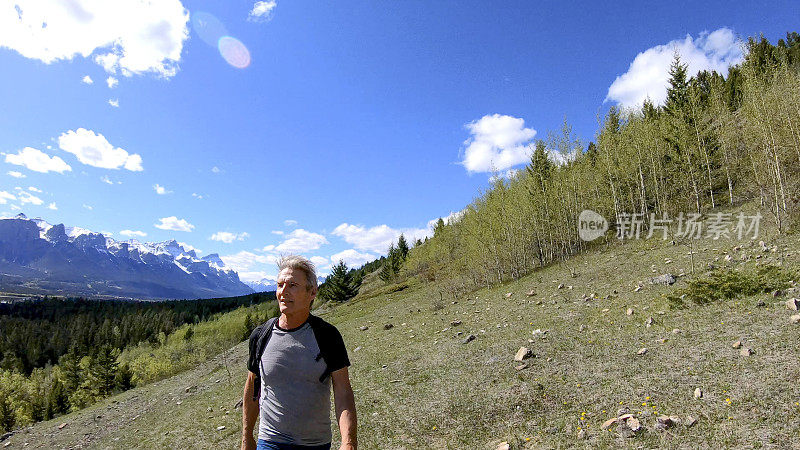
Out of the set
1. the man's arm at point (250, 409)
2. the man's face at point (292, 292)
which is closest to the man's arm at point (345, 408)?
the man's face at point (292, 292)

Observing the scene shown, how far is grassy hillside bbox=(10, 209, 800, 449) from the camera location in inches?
268

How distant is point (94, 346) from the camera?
110375 millimetres

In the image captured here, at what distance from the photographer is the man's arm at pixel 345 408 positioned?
131 inches

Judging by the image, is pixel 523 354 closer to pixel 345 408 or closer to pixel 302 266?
pixel 345 408

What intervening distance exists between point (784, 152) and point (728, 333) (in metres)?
21.7

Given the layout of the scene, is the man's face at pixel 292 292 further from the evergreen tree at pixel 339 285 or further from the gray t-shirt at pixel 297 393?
the evergreen tree at pixel 339 285

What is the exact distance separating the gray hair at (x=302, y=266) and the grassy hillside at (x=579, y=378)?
6189 millimetres

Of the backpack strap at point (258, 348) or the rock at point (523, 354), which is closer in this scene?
the backpack strap at point (258, 348)

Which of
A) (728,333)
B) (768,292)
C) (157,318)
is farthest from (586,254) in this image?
(157,318)

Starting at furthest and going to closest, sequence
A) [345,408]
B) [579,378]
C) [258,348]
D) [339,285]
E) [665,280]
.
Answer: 1. [339,285]
2. [665,280]
3. [579,378]
4. [258,348]
5. [345,408]

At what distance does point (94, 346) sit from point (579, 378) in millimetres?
145648

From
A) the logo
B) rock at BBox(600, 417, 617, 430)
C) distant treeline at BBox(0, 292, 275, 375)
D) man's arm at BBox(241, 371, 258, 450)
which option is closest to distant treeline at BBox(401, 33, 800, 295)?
the logo

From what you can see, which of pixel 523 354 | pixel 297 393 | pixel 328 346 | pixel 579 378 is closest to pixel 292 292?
pixel 328 346

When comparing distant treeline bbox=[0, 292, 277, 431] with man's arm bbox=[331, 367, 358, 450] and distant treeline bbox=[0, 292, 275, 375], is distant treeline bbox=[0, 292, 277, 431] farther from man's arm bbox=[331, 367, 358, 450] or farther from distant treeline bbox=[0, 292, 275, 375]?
man's arm bbox=[331, 367, 358, 450]
